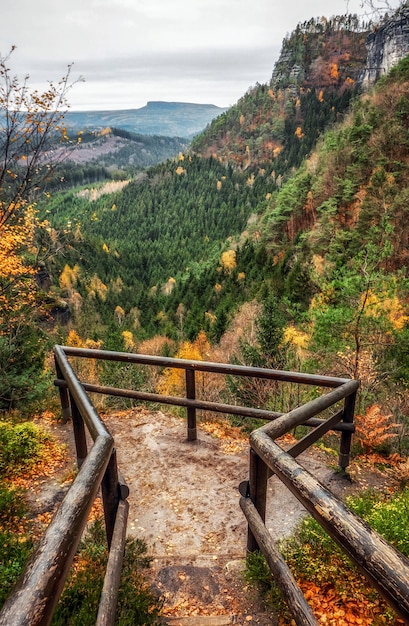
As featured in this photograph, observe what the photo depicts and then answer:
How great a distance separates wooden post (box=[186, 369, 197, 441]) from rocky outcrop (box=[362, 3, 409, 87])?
76493 mm

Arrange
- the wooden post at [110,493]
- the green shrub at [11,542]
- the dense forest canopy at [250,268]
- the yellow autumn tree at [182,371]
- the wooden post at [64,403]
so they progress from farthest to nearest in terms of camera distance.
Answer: the yellow autumn tree at [182,371] < the dense forest canopy at [250,268] < the wooden post at [64,403] < the green shrub at [11,542] < the wooden post at [110,493]

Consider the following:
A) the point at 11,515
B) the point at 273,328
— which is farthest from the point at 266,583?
the point at 273,328

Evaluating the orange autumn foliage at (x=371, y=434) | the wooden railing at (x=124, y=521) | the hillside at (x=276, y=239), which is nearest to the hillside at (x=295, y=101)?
the hillside at (x=276, y=239)

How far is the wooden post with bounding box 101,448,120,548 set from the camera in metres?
2.42

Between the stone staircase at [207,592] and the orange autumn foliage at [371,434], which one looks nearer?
the stone staircase at [207,592]

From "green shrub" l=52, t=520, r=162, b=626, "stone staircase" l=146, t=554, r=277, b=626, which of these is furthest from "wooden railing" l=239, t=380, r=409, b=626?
"green shrub" l=52, t=520, r=162, b=626

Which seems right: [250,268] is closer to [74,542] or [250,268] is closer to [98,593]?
[98,593]

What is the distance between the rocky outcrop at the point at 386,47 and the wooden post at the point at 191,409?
251 feet

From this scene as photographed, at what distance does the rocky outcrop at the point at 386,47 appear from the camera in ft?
255

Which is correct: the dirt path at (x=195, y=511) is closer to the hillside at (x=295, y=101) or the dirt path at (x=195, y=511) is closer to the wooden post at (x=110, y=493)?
the wooden post at (x=110, y=493)

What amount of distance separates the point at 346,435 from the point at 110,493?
2562mm

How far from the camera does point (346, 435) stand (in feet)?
13.3

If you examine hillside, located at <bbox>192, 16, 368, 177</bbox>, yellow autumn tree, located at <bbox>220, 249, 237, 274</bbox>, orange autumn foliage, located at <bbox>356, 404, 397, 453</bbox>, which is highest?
hillside, located at <bbox>192, 16, 368, 177</bbox>

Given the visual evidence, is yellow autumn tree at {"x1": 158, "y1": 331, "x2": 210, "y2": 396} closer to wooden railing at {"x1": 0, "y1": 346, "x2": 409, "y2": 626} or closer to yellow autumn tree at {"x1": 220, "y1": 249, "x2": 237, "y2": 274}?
yellow autumn tree at {"x1": 220, "y1": 249, "x2": 237, "y2": 274}
